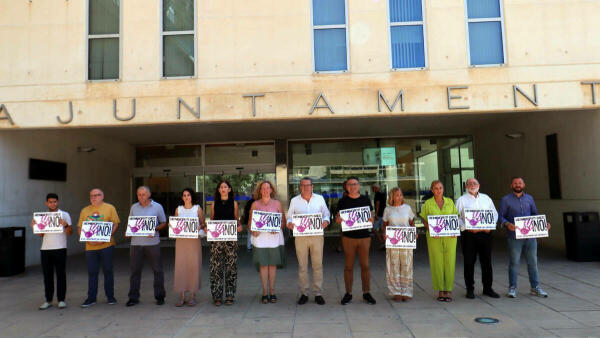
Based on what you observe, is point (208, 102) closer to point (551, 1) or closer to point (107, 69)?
point (107, 69)

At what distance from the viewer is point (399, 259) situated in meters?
6.07

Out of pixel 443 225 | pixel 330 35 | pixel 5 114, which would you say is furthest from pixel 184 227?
pixel 5 114

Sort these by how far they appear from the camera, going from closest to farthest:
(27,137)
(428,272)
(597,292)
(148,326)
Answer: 1. (148,326)
2. (597,292)
3. (428,272)
4. (27,137)

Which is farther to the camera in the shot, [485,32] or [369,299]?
[485,32]

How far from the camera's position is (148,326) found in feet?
17.3

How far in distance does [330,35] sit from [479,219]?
5.35m

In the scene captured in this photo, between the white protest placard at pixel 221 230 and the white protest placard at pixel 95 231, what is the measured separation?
158 cm

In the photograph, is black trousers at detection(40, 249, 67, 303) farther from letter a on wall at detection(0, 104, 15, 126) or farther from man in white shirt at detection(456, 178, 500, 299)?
man in white shirt at detection(456, 178, 500, 299)

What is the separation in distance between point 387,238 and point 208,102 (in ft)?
16.8

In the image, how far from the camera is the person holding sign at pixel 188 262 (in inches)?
244

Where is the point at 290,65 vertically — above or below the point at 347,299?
above

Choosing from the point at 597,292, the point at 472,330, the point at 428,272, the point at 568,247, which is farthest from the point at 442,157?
the point at 472,330

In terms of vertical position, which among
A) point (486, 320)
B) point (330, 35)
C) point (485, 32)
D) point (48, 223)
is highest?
point (330, 35)

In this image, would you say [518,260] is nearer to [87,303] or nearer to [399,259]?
[399,259]
